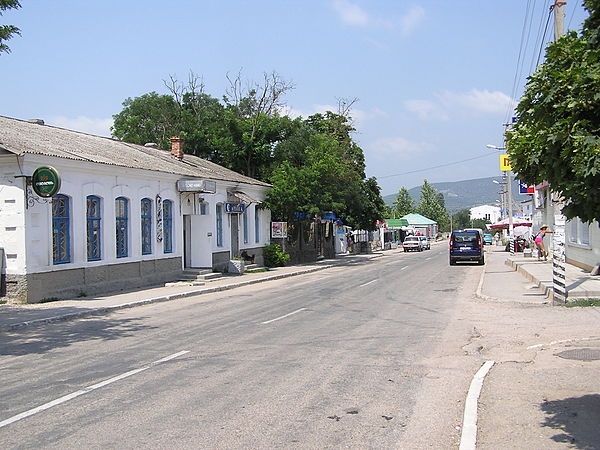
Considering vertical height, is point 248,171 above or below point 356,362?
above

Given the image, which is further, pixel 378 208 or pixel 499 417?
pixel 378 208

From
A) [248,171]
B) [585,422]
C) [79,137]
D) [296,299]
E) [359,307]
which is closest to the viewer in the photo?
[585,422]

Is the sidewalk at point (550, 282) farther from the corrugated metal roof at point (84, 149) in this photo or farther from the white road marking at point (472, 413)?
the corrugated metal roof at point (84, 149)

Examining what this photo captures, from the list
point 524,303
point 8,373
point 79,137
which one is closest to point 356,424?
point 8,373

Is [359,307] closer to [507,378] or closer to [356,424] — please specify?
[507,378]

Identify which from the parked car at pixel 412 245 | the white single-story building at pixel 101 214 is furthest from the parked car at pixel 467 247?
the parked car at pixel 412 245

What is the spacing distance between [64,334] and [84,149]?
35.5 ft

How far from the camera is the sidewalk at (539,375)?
5910mm

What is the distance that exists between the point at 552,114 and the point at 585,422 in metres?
3.10

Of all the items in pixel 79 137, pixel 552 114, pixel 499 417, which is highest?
pixel 79 137

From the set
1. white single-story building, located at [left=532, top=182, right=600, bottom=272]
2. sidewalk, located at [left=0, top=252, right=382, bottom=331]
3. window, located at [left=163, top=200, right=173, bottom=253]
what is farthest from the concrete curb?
white single-story building, located at [left=532, top=182, right=600, bottom=272]

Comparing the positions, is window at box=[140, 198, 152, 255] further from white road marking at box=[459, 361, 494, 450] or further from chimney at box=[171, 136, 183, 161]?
white road marking at box=[459, 361, 494, 450]

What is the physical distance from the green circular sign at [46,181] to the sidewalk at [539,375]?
37.5 ft

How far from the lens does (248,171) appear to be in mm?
41906
